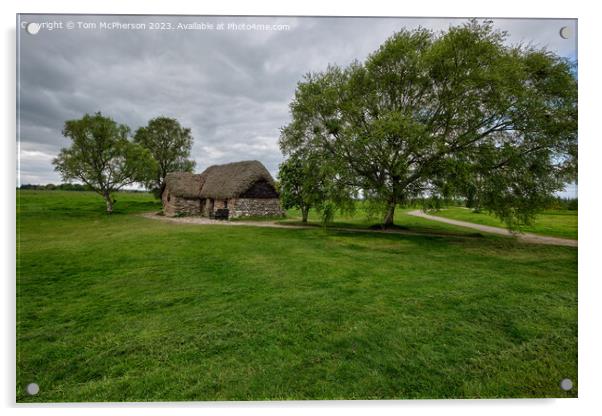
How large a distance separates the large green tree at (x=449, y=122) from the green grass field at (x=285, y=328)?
3.43 metres

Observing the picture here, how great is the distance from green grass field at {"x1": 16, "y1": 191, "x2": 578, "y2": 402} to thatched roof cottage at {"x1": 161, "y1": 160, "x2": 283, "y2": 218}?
44.1 feet

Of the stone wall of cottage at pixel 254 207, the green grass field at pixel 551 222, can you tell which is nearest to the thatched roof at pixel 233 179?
the stone wall of cottage at pixel 254 207

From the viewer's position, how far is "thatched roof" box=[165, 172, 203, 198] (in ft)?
70.1

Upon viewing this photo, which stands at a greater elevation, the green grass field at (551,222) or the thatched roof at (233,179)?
the thatched roof at (233,179)

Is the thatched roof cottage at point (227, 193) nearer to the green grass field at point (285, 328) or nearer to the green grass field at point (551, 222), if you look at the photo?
the green grass field at point (285, 328)

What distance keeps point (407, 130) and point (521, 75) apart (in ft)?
12.3

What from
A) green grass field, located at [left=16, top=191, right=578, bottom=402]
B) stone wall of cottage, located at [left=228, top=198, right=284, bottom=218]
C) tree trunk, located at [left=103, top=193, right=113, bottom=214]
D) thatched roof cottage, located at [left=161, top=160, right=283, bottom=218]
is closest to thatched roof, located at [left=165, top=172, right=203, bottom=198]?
thatched roof cottage, located at [left=161, top=160, right=283, bottom=218]

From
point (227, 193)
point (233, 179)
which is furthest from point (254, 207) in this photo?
point (233, 179)

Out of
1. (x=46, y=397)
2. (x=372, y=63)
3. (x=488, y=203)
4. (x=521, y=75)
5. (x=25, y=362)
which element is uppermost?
(x=372, y=63)

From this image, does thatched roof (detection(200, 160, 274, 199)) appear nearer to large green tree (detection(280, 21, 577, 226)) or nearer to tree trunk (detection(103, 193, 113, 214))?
tree trunk (detection(103, 193, 113, 214))

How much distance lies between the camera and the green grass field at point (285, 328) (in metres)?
2.67

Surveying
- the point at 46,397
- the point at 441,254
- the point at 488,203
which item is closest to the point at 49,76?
the point at 46,397

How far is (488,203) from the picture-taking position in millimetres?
9359
